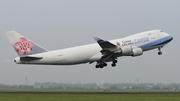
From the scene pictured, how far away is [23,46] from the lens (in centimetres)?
7381

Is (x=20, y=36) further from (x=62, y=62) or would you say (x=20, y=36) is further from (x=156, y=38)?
(x=156, y=38)

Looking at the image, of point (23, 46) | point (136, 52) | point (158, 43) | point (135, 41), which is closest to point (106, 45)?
point (136, 52)

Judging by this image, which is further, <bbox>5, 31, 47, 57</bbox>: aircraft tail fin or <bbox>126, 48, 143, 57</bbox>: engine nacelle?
<bbox>126, 48, 143, 57</bbox>: engine nacelle

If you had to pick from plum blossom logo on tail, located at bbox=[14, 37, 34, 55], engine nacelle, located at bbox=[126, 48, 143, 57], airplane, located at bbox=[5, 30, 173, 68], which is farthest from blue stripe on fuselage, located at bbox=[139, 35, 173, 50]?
plum blossom logo on tail, located at bbox=[14, 37, 34, 55]

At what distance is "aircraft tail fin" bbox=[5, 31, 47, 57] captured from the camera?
7362 centimetres

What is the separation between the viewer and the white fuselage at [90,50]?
72875 millimetres

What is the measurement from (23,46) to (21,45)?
1.48 ft

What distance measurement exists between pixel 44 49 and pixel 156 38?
23.7 meters

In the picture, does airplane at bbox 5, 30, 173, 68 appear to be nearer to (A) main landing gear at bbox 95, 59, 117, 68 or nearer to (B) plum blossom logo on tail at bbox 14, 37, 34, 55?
(B) plum blossom logo on tail at bbox 14, 37, 34, 55

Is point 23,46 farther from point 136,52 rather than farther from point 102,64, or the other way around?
point 136,52

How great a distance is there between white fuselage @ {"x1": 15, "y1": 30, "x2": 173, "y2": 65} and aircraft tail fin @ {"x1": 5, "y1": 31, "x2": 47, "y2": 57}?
4.98 feet

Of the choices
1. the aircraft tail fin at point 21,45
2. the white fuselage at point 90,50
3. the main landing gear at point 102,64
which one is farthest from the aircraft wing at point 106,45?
the aircraft tail fin at point 21,45

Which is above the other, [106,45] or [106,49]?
[106,45]

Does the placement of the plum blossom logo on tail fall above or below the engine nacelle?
above
